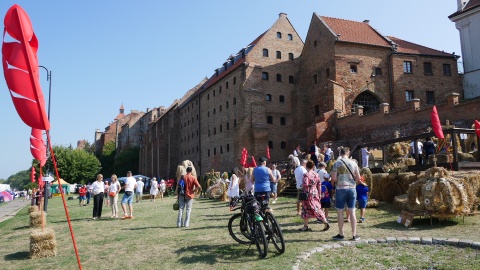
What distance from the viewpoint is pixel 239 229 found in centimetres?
770

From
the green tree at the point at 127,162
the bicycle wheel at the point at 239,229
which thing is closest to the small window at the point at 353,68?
the bicycle wheel at the point at 239,229

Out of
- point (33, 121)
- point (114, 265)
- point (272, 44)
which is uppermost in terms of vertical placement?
point (272, 44)

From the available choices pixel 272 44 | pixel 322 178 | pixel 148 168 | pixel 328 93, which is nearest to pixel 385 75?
pixel 328 93

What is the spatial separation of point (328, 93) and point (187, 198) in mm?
26306

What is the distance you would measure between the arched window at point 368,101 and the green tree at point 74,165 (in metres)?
45.7

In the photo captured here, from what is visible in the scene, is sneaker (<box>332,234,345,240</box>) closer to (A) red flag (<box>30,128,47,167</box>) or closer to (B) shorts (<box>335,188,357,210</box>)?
(B) shorts (<box>335,188,357,210</box>)

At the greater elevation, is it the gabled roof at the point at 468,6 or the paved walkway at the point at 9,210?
the gabled roof at the point at 468,6

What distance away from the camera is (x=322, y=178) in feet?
35.3

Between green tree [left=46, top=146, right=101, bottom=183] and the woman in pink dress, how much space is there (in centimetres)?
5702

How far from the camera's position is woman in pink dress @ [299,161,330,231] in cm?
876

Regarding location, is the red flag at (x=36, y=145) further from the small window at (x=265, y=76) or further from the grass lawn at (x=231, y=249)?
the small window at (x=265, y=76)

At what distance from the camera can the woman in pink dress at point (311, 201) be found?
8.76m

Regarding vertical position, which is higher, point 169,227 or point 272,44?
point 272,44

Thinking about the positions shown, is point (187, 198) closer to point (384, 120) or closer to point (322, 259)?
point (322, 259)
